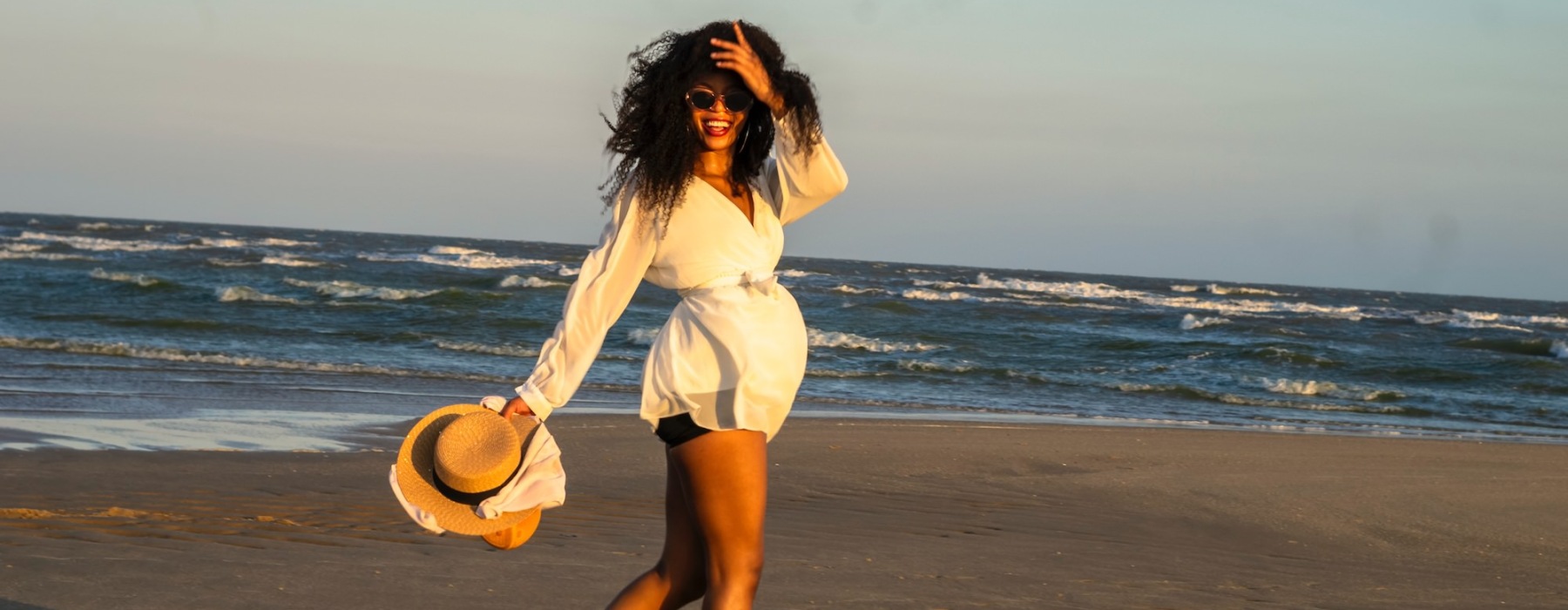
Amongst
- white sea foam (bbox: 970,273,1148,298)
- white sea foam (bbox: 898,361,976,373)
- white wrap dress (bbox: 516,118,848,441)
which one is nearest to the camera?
white wrap dress (bbox: 516,118,848,441)

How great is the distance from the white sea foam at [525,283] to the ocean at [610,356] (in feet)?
0.31

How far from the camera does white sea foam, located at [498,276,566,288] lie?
29252 mm

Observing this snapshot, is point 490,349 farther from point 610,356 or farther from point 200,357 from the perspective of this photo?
point 200,357

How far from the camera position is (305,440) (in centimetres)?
821

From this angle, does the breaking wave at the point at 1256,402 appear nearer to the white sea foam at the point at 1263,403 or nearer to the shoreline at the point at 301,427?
the white sea foam at the point at 1263,403

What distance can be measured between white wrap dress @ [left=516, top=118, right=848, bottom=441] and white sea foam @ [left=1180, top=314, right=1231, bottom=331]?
25.9 meters

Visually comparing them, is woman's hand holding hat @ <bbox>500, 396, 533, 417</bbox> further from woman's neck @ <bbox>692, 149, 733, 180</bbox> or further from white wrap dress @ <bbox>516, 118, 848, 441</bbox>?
woman's neck @ <bbox>692, 149, 733, 180</bbox>

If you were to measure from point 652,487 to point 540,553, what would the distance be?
2.05 m

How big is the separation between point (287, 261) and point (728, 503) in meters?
33.4

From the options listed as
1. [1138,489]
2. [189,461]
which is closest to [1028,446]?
[1138,489]

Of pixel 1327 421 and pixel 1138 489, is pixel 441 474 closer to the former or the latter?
pixel 1138 489

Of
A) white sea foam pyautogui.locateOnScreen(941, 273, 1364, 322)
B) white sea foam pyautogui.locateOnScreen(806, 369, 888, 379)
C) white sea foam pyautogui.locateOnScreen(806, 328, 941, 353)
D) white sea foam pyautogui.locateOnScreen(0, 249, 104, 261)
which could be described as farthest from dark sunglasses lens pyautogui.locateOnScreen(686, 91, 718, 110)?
white sea foam pyautogui.locateOnScreen(0, 249, 104, 261)

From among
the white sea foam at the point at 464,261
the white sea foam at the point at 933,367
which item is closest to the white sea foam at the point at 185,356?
the white sea foam at the point at 933,367

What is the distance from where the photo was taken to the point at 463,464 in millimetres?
2785
